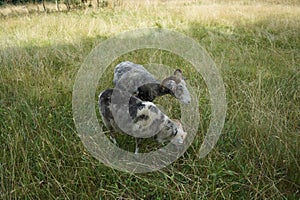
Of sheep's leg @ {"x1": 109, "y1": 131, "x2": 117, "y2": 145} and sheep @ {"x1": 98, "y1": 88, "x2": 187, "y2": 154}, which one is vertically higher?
sheep @ {"x1": 98, "y1": 88, "x2": 187, "y2": 154}

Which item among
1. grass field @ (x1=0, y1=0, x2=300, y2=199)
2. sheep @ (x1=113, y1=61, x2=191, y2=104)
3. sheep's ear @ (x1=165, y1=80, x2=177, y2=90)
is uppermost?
sheep's ear @ (x1=165, y1=80, x2=177, y2=90)

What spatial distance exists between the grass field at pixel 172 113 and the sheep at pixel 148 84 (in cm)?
32

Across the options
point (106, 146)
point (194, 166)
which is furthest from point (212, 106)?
point (106, 146)

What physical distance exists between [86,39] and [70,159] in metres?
3.78

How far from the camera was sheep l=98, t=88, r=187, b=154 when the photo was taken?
194 centimetres

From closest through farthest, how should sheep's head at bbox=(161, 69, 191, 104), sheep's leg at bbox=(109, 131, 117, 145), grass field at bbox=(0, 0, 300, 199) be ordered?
1. grass field at bbox=(0, 0, 300, 199)
2. sheep's leg at bbox=(109, 131, 117, 145)
3. sheep's head at bbox=(161, 69, 191, 104)

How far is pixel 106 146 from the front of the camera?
7.39 feet

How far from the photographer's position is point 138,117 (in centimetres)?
193

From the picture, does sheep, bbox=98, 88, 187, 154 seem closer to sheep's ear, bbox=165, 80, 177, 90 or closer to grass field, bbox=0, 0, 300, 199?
grass field, bbox=0, 0, 300, 199

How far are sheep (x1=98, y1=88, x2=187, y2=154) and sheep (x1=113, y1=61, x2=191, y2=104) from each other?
0.51m

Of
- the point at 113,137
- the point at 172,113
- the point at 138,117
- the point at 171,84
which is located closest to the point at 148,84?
the point at 171,84

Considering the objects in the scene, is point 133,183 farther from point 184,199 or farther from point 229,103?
point 229,103

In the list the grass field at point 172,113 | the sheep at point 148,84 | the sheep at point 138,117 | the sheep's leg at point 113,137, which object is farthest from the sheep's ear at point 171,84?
the sheep's leg at point 113,137

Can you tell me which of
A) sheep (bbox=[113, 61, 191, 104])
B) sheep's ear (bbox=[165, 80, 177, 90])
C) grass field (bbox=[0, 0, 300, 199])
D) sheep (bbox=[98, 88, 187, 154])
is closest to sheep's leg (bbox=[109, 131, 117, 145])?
sheep (bbox=[98, 88, 187, 154])
